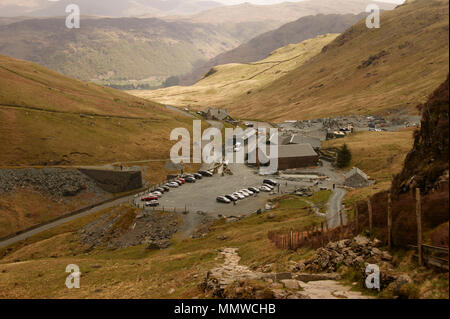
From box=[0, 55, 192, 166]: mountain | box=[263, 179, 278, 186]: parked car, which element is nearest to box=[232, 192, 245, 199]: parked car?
box=[263, 179, 278, 186]: parked car

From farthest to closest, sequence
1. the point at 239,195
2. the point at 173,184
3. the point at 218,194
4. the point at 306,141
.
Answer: the point at 306,141 < the point at 173,184 < the point at 218,194 < the point at 239,195

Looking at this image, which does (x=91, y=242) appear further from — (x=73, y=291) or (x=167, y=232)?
(x=73, y=291)

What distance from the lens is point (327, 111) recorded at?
176 metres

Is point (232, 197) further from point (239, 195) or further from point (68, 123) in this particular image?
point (68, 123)

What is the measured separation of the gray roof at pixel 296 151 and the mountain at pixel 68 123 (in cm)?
4346

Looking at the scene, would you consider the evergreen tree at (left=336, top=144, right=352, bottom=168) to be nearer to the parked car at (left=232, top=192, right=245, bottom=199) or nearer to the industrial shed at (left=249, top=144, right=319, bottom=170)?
the industrial shed at (left=249, top=144, right=319, bottom=170)

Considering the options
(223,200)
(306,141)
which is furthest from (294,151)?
(223,200)

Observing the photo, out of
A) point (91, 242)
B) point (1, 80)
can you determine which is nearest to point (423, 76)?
point (91, 242)

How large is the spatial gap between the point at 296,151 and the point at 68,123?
8108 cm

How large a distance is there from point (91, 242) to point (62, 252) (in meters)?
4.67

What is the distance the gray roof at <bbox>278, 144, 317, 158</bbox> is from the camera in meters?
97.1

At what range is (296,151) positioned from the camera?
98312 millimetres

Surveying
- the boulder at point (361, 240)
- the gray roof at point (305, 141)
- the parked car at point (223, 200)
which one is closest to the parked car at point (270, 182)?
the parked car at point (223, 200)

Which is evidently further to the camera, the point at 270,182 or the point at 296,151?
the point at 296,151
